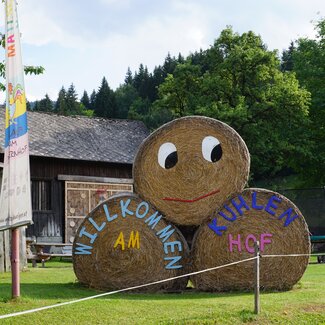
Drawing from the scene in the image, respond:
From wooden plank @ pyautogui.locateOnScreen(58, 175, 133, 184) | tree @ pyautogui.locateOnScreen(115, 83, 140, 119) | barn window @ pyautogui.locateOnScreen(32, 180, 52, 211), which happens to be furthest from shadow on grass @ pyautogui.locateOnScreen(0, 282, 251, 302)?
tree @ pyautogui.locateOnScreen(115, 83, 140, 119)

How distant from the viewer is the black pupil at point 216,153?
9891 mm

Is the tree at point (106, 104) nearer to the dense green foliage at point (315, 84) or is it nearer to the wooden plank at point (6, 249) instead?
the dense green foliage at point (315, 84)

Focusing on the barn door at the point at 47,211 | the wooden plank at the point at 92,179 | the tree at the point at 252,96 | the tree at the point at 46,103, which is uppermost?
the tree at the point at 46,103

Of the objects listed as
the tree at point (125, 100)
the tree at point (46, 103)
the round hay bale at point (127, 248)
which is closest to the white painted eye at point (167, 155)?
the round hay bale at point (127, 248)

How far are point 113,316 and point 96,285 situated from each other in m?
2.46

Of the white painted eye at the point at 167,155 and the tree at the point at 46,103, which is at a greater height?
the tree at the point at 46,103

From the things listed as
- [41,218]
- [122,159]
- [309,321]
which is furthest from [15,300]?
[122,159]

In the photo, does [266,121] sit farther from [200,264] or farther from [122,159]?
[200,264]

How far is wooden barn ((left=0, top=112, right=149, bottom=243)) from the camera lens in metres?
20.6

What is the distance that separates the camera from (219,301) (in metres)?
8.25

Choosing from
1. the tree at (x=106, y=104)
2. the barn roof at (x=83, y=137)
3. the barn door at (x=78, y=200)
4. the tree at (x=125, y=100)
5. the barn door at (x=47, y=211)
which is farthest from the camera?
the tree at (x=125, y=100)

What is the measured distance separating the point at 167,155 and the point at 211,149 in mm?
697

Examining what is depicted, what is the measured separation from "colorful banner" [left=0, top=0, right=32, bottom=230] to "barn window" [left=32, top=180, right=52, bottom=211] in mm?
12517

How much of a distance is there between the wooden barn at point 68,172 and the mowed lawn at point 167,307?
36.7 feet
